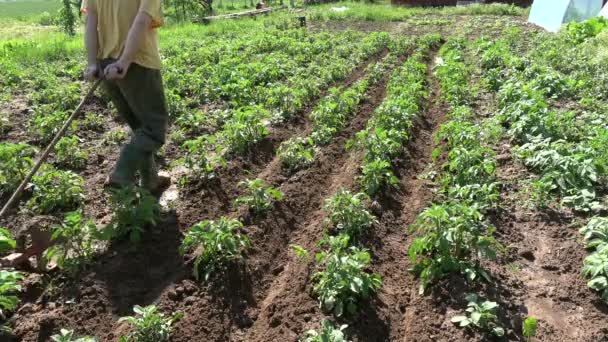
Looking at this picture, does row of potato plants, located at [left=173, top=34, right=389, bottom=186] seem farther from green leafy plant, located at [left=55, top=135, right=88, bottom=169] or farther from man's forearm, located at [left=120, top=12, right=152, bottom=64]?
man's forearm, located at [left=120, top=12, right=152, bottom=64]

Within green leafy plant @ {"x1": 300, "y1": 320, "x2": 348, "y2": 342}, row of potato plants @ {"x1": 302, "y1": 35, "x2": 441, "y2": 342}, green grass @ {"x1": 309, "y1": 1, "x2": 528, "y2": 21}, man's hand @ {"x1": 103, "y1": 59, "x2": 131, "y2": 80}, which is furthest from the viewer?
green grass @ {"x1": 309, "y1": 1, "x2": 528, "y2": 21}

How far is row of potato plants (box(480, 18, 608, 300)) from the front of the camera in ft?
13.7

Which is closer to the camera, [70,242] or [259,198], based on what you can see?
[70,242]

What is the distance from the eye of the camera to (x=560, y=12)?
17.5 metres

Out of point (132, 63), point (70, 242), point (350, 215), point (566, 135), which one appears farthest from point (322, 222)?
point (566, 135)

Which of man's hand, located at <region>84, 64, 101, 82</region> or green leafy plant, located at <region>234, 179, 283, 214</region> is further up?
man's hand, located at <region>84, 64, 101, 82</region>

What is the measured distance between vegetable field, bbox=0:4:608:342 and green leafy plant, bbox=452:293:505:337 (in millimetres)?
12

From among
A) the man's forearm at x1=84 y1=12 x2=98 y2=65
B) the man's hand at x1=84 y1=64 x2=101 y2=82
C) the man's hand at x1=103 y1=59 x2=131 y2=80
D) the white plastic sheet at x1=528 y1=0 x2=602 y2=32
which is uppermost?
the man's forearm at x1=84 y1=12 x2=98 y2=65

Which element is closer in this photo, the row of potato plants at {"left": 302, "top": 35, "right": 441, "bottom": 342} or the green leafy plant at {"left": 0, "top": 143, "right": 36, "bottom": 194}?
the row of potato plants at {"left": 302, "top": 35, "right": 441, "bottom": 342}

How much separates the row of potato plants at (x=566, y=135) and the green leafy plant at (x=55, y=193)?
4544 mm

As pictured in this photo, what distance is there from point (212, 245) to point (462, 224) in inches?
73.4

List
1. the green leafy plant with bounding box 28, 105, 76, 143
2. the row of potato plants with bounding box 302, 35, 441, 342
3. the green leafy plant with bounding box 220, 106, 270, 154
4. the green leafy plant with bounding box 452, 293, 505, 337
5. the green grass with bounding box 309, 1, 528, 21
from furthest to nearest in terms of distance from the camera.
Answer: the green grass with bounding box 309, 1, 528, 21
the green leafy plant with bounding box 28, 105, 76, 143
the green leafy plant with bounding box 220, 106, 270, 154
the row of potato plants with bounding box 302, 35, 441, 342
the green leafy plant with bounding box 452, 293, 505, 337

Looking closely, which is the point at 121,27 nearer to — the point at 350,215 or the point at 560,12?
the point at 350,215

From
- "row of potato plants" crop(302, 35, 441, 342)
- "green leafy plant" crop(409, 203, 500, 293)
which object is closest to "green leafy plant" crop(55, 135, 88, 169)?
"row of potato plants" crop(302, 35, 441, 342)
